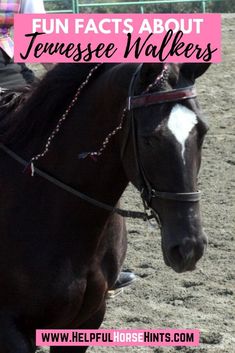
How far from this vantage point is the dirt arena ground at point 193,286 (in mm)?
4773

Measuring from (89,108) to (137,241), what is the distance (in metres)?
3.13

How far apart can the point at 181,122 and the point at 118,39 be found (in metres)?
0.83

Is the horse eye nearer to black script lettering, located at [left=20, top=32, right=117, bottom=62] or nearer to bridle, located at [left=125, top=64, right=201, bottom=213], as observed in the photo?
bridle, located at [left=125, top=64, right=201, bottom=213]

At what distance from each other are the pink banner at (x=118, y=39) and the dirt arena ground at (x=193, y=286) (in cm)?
199

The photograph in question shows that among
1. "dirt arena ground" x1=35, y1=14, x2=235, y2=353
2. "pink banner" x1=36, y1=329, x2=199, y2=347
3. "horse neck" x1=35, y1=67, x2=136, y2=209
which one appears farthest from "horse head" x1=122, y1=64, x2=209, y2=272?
"dirt arena ground" x1=35, y1=14, x2=235, y2=353

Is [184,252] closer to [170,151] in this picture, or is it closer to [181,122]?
[170,151]

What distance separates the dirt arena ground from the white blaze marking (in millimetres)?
2116

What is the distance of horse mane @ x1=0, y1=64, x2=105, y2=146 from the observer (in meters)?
3.20

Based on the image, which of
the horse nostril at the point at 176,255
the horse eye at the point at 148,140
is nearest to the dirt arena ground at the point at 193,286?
the horse nostril at the point at 176,255

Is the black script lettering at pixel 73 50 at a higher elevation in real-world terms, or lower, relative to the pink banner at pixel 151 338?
higher

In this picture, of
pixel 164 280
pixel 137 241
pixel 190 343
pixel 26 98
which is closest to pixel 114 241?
pixel 26 98

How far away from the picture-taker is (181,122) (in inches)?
109

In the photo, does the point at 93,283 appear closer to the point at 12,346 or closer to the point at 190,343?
the point at 12,346

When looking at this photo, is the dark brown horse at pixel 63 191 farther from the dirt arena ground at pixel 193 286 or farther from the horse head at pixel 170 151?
the dirt arena ground at pixel 193 286
